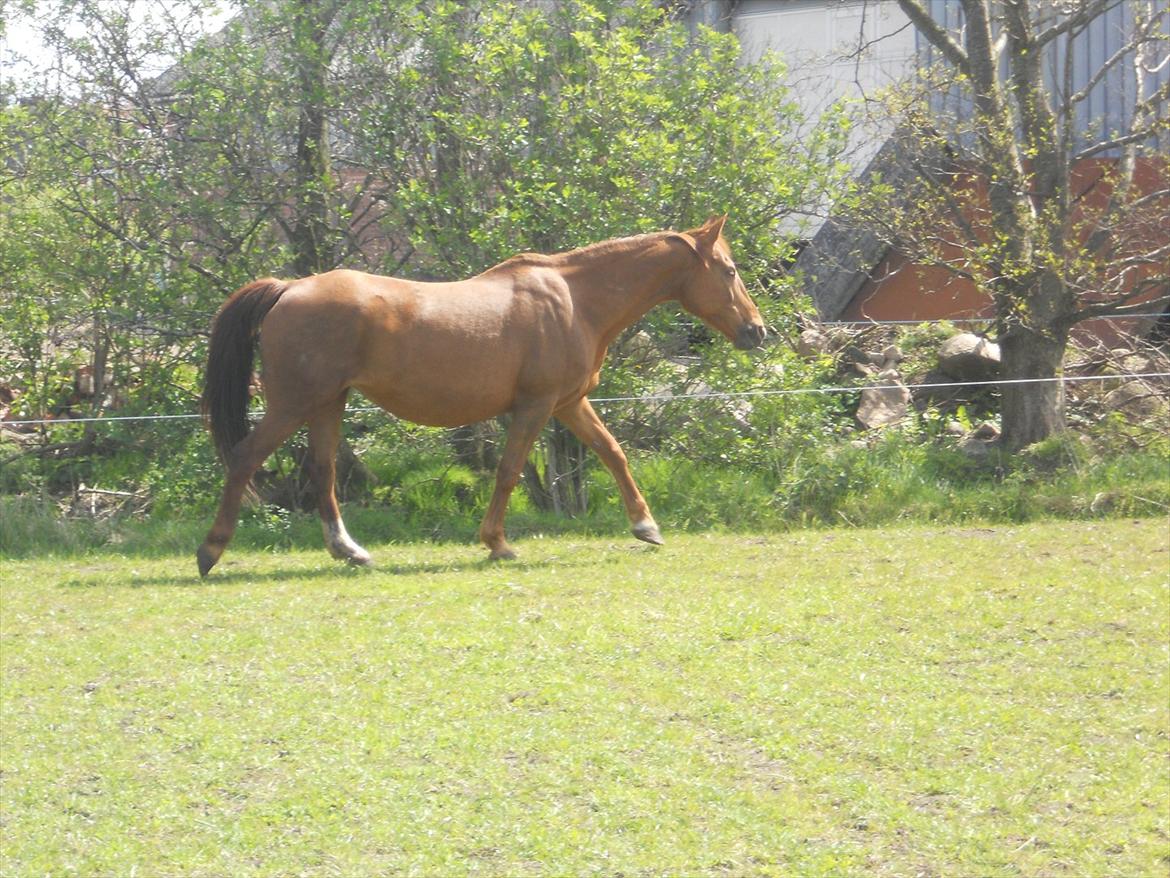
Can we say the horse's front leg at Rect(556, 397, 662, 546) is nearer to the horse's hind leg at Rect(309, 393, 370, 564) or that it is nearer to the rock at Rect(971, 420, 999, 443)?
the horse's hind leg at Rect(309, 393, 370, 564)

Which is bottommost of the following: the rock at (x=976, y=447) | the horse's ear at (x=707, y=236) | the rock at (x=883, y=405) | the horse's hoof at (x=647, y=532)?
the horse's hoof at (x=647, y=532)

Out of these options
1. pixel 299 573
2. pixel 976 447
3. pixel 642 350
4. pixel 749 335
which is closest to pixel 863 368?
pixel 976 447

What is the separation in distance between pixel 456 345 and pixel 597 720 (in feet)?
12.3

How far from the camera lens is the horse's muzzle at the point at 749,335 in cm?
990

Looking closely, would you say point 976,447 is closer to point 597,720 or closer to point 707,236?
point 707,236

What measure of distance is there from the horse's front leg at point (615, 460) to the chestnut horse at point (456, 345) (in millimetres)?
10

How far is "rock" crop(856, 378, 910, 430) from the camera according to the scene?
1331 cm

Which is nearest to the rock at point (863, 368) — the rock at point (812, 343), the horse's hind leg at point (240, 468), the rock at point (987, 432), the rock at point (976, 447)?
the rock at point (812, 343)

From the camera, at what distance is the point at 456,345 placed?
30.6 feet

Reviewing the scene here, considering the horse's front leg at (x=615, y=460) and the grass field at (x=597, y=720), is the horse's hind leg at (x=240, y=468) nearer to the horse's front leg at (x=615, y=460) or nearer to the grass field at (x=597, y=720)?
the grass field at (x=597, y=720)

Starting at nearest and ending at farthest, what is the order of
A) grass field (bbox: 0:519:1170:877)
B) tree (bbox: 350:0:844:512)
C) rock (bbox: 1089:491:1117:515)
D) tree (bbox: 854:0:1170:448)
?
grass field (bbox: 0:519:1170:877) < rock (bbox: 1089:491:1117:515) < tree (bbox: 350:0:844:512) < tree (bbox: 854:0:1170:448)

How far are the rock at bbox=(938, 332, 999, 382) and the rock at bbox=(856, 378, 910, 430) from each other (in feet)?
1.82

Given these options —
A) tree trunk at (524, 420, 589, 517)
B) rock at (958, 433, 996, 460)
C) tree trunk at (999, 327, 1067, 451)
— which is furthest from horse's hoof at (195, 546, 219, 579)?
tree trunk at (999, 327, 1067, 451)

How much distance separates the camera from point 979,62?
12719 millimetres
